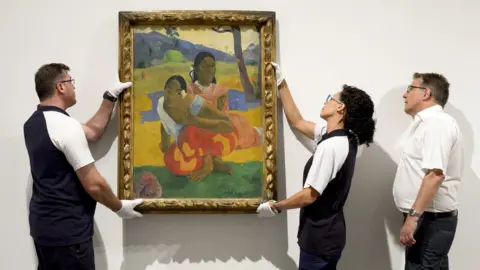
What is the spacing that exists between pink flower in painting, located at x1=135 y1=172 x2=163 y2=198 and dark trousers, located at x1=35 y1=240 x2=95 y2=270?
1.21 feet

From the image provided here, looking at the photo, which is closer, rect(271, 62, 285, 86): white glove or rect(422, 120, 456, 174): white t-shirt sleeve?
rect(422, 120, 456, 174): white t-shirt sleeve

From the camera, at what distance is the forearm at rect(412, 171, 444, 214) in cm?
183

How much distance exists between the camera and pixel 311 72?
2205 mm

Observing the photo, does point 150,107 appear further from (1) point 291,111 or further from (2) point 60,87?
(1) point 291,111

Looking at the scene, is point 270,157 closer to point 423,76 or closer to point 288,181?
point 288,181

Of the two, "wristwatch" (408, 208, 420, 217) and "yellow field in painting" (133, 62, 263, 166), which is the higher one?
"yellow field in painting" (133, 62, 263, 166)

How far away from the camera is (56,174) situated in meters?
1.83

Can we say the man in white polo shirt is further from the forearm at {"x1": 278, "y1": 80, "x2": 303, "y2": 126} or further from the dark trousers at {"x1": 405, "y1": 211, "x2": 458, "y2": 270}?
the forearm at {"x1": 278, "y1": 80, "x2": 303, "y2": 126}

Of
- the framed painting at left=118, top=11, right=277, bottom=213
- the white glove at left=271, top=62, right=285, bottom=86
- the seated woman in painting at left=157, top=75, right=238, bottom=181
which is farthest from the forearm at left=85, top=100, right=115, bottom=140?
the white glove at left=271, top=62, right=285, bottom=86

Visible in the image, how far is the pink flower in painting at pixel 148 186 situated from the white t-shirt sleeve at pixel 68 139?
373 mm

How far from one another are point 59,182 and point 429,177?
1.54 m
